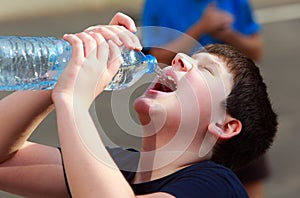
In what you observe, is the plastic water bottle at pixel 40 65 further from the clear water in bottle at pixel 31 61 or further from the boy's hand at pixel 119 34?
the boy's hand at pixel 119 34

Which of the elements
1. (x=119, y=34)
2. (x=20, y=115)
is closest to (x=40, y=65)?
(x=20, y=115)

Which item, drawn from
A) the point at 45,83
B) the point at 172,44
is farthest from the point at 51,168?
the point at 172,44

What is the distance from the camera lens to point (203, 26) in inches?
167

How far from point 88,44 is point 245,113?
0.71 m

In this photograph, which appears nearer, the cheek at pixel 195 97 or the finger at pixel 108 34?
the finger at pixel 108 34

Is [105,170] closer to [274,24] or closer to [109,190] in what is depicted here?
[109,190]

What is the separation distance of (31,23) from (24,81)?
794 cm

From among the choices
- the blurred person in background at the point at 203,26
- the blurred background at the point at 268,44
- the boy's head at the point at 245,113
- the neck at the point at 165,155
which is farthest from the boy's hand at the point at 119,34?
the blurred background at the point at 268,44

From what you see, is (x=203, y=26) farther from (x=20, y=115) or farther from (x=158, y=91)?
(x=20, y=115)

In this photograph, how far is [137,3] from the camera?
37.4 feet

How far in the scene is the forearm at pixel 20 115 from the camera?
2.79 meters

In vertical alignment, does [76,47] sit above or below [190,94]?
above

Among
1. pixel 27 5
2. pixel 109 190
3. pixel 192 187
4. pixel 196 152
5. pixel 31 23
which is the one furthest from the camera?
pixel 27 5

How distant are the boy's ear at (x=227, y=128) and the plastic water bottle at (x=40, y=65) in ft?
0.86
